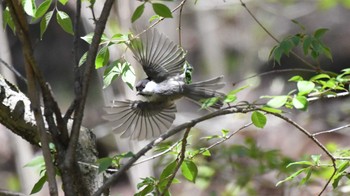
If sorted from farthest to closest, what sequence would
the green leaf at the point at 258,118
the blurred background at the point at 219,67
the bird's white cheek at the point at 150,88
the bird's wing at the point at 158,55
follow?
1. the blurred background at the point at 219,67
2. the bird's white cheek at the point at 150,88
3. the bird's wing at the point at 158,55
4. the green leaf at the point at 258,118

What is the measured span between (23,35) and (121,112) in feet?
2.25

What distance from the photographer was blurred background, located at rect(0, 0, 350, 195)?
366 cm

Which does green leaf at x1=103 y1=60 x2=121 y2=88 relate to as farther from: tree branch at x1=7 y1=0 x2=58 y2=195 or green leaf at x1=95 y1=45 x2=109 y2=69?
tree branch at x1=7 y1=0 x2=58 y2=195

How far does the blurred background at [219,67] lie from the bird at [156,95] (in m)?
1.24

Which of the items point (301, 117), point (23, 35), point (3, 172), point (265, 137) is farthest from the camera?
point (3, 172)

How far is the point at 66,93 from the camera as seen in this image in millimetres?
5715

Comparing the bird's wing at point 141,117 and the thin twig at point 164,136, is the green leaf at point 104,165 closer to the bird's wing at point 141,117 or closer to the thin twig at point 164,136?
the thin twig at point 164,136

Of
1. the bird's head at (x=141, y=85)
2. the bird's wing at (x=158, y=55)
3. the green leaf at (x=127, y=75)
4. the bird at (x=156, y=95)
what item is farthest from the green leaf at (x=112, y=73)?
the bird's head at (x=141, y=85)

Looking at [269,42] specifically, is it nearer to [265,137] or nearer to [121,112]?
[265,137]

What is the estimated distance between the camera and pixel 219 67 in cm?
586

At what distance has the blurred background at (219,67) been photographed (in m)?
3.66

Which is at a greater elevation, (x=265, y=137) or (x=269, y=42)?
(x=269, y=42)

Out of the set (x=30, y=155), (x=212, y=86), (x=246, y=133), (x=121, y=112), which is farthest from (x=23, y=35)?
(x=246, y=133)

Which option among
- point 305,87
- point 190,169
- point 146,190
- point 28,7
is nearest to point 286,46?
point 305,87
